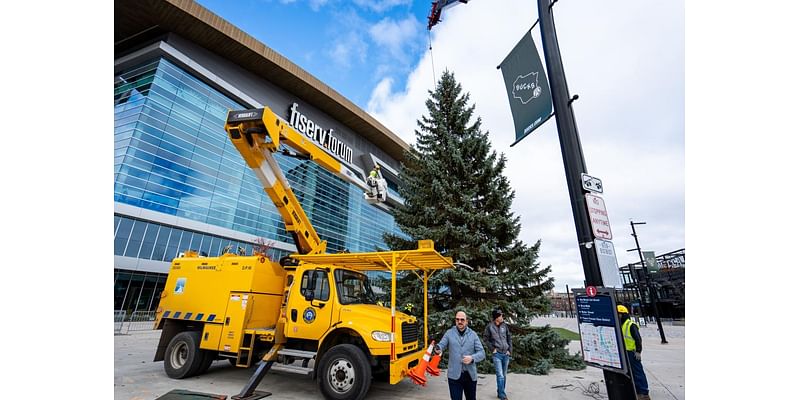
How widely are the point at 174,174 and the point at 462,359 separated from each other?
3130cm

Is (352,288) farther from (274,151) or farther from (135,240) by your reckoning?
(135,240)

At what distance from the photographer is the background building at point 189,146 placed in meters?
25.7

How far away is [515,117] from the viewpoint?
15.4 ft

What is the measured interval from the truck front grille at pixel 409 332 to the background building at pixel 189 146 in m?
15.5

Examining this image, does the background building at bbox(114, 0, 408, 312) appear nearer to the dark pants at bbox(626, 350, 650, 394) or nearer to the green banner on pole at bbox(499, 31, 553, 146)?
the green banner on pole at bbox(499, 31, 553, 146)

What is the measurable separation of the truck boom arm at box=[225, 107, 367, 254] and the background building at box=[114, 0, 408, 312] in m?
12.9

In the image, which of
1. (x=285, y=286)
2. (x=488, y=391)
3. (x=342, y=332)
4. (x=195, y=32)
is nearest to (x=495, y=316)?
(x=488, y=391)

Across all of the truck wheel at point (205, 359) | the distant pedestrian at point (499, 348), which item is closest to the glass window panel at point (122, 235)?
the truck wheel at point (205, 359)

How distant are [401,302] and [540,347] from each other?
4.29m

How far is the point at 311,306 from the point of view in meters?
6.91

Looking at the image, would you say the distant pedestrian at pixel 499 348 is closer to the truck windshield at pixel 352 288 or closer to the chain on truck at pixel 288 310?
the chain on truck at pixel 288 310

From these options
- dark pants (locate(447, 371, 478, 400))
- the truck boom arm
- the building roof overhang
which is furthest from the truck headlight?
the building roof overhang

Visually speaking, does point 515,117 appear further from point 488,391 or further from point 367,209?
point 367,209

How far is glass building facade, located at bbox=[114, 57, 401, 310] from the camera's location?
83.1ft
